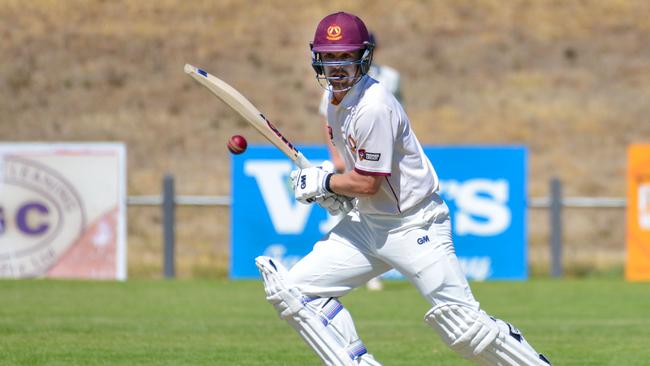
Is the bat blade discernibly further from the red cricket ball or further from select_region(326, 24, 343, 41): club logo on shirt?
select_region(326, 24, 343, 41): club logo on shirt

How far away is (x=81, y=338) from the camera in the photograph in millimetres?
8625

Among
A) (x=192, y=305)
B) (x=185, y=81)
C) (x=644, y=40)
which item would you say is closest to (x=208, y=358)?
(x=192, y=305)

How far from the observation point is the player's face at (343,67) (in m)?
6.02

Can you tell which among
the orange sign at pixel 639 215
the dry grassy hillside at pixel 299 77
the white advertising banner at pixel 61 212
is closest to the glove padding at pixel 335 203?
the white advertising banner at pixel 61 212

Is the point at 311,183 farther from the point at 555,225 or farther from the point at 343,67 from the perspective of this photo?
the point at 555,225

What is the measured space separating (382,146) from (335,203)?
54cm

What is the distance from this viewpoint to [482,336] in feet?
19.2

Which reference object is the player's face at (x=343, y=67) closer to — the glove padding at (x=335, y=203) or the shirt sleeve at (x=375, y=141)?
the shirt sleeve at (x=375, y=141)

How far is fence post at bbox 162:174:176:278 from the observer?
569 inches

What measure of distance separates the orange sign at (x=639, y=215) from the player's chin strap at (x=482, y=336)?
8.38 m

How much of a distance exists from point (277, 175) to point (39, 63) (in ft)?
47.5

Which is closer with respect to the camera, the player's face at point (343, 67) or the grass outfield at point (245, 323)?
the player's face at point (343, 67)

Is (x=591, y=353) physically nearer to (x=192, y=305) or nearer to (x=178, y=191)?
(x=192, y=305)

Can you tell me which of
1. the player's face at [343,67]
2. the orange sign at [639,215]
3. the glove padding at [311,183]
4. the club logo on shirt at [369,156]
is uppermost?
the player's face at [343,67]
